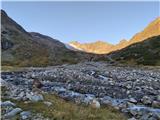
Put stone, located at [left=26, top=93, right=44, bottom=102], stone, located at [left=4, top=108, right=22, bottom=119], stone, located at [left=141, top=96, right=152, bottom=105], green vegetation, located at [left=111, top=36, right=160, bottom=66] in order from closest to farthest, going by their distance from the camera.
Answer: stone, located at [left=4, top=108, right=22, bottom=119] < stone, located at [left=26, top=93, right=44, bottom=102] < stone, located at [left=141, top=96, right=152, bottom=105] < green vegetation, located at [left=111, top=36, right=160, bottom=66]

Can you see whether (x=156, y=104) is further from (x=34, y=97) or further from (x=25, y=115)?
(x=25, y=115)

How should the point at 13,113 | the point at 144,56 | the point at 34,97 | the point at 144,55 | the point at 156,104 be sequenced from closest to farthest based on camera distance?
the point at 13,113, the point at 34,97, the point at 156,104, the point at 144,56, the point at 144,55

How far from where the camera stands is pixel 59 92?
2253cm

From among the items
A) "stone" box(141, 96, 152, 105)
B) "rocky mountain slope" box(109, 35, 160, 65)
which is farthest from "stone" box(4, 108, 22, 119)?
"rocky mountain slope" box(109, 35, 160, 65)

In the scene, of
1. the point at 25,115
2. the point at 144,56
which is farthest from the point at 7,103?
the point at 144,56

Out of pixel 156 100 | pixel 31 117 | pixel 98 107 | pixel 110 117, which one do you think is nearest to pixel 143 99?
pixel 156 100

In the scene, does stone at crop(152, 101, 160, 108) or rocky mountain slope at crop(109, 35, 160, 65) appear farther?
rocky mountain slope at crop(109, 35, 160, 65)

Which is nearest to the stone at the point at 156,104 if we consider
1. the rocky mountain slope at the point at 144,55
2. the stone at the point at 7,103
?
the stone at the point at 7,103

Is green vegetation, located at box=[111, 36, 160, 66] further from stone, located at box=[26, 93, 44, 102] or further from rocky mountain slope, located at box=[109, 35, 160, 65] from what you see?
stone, located at box=[26, 93, 44, 102]

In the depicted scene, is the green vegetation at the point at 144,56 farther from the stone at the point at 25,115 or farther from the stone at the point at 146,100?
the stone at the point at 25,115

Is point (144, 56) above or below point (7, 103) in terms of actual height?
above

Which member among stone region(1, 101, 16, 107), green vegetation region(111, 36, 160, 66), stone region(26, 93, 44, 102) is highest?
green vegetation region(111, 36, 160, 66)

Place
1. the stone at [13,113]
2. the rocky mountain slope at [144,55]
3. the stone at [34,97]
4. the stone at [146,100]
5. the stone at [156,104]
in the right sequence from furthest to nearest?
the rocky mountain slope at [144,55]
the stone at [146,100]
the stone at [156,104]
the stone at [34,97]
the stone at [13,113]

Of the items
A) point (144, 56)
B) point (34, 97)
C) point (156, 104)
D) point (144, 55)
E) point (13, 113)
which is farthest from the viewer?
point (144, 55)
